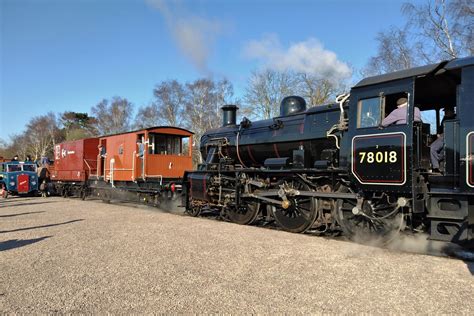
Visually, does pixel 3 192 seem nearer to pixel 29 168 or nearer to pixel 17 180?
pixel 17 180

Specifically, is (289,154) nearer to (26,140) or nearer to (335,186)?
(335,186)

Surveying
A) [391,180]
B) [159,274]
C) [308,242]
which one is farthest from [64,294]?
[391,180]

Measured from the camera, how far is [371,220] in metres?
7.40

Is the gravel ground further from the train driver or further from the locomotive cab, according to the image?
the train driver

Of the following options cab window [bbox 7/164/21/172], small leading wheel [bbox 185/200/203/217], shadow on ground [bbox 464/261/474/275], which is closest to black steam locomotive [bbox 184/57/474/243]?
shadow on ground [bbox 464/261/474/275]

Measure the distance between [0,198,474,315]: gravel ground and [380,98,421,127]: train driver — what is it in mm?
2450

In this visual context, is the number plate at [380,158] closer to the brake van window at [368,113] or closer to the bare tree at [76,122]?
the brake van window at [368,113]

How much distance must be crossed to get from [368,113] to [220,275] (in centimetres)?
438

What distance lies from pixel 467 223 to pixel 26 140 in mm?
76341

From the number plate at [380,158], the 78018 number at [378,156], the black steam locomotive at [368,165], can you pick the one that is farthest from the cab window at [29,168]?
the 78018 number at [378,156]

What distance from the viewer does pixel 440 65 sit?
6551mm

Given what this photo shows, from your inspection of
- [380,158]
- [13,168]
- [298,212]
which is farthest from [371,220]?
[13,168]

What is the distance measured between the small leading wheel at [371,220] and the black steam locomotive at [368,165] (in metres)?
0.02

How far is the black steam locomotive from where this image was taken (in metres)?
6.33
